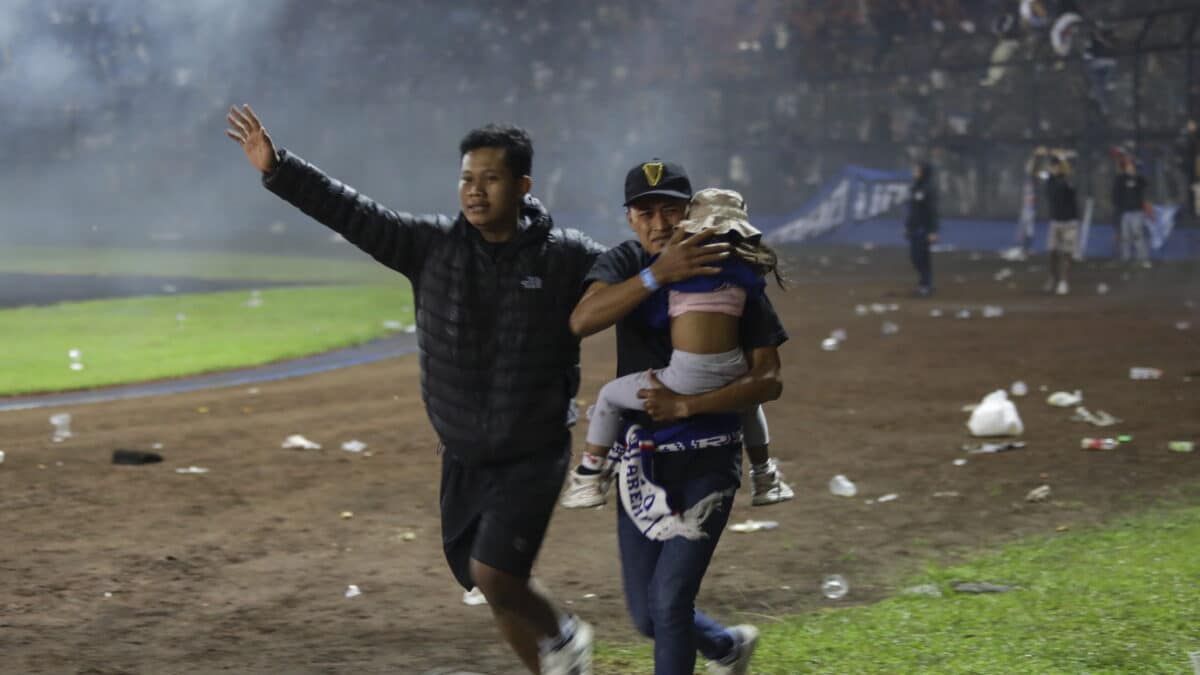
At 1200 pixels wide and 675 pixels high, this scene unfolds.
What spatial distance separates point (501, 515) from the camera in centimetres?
436

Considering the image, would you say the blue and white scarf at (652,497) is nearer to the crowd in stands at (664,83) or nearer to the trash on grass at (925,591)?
the trash on grass at (925,591)

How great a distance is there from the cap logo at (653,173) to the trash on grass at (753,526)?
3868 mm

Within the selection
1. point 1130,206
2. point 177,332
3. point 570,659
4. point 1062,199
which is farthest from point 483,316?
point 1130,206

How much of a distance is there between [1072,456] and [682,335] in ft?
19.4

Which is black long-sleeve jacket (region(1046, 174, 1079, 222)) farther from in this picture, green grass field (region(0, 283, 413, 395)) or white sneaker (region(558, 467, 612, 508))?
white sneaker (region(558, 467, 612, 508))

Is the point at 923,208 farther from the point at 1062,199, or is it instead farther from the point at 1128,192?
the point at 1128,192

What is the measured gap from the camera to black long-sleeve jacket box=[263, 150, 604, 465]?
4336 mm

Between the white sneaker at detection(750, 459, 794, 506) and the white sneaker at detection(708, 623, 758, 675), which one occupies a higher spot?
the white sneaker at detection(750, 459, 794, 506)

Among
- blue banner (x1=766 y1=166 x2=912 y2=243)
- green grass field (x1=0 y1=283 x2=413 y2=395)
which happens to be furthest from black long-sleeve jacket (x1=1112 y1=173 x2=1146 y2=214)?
green grass field (x1=0 y1=283 x2=413 y2=395)

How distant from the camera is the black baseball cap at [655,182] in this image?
13.5ft

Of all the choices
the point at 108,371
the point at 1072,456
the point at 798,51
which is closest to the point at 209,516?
the point at 1072,456

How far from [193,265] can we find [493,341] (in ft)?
84.4

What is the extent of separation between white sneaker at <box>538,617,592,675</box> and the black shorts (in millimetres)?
273

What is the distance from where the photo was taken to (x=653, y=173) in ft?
13.5
